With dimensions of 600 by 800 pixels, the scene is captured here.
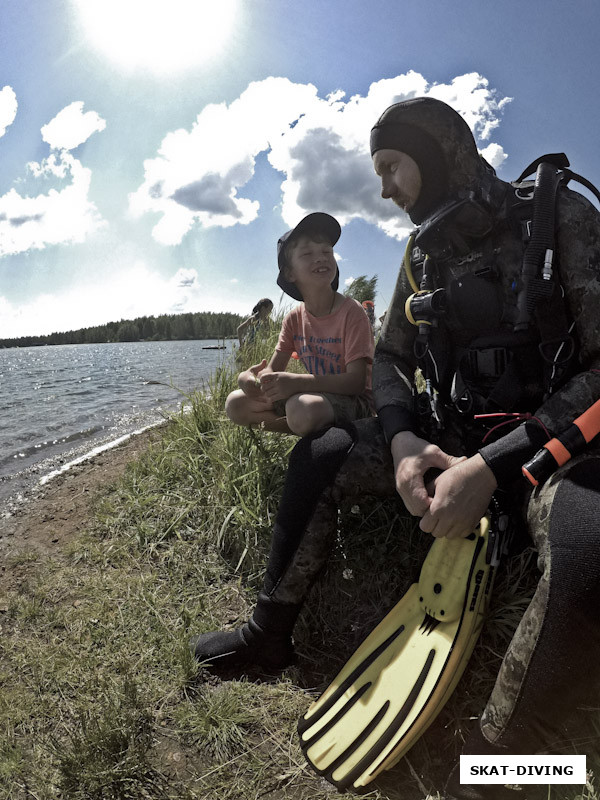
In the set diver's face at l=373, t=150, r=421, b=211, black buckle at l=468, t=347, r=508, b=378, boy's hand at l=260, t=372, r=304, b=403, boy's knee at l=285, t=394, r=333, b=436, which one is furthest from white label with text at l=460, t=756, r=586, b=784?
diver's face at l=373, t=150, r=421, b=211

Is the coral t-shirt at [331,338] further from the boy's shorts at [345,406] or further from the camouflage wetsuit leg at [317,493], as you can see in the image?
the camouflage wetsuit leg at [317,493]

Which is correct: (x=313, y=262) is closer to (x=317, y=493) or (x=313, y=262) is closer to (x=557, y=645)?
(x=317, y=493)

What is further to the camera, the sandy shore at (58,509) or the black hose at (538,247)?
the sandy shore at (58,509)

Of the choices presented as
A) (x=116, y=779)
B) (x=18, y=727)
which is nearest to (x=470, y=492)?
(x=116, y=779)

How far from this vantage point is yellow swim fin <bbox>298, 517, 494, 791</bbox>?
171 cm

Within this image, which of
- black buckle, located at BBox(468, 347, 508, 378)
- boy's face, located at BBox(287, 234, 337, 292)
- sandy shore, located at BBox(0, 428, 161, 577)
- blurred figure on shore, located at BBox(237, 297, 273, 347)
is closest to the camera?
black buckle, located at BBox(468, 347, 508, 378)

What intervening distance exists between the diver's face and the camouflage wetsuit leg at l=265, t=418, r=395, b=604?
113 centimetres

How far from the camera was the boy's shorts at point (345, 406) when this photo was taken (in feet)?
9.11

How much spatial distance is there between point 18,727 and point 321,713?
4.27 feet

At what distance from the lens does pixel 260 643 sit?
2.20m

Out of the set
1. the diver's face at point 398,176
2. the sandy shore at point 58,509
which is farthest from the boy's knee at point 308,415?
the sandy shore at point 58,509

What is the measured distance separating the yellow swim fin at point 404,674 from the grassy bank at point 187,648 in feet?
0.37

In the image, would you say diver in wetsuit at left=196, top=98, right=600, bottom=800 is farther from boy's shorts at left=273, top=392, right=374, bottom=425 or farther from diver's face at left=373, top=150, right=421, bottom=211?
boy's shorts at left=273, top=392, right=374, bottom=425

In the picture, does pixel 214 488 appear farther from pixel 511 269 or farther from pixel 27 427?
pixel 27 427
